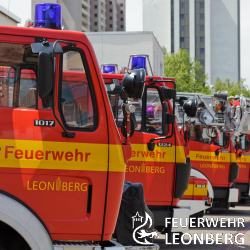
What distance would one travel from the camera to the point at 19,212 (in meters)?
4.54

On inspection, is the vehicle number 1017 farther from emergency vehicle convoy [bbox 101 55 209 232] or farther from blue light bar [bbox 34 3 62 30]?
emergency vehicle convoy [bbox 101 55 209 232]

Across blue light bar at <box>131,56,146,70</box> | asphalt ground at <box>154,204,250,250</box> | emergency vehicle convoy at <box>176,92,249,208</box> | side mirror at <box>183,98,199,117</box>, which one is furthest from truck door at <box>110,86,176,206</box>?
emergency vehicle convoy at <box>176,92,249,208</box>

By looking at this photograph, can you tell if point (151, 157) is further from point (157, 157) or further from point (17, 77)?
point (17, 77)

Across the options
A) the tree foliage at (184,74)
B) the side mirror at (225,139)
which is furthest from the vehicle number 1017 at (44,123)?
the tree foliage at (184,74)

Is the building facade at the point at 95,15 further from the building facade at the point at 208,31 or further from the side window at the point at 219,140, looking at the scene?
the side window at the point at 219,140

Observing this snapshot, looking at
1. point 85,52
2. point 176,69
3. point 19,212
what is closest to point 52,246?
point 19,212

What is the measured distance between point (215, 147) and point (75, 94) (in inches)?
367

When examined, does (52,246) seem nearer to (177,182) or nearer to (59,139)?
(59,139)

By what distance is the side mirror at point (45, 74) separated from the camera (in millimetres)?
4438

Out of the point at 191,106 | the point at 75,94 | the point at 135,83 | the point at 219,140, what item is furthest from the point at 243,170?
the point at 75,94

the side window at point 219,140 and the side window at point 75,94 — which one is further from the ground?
the side window at point 75,94

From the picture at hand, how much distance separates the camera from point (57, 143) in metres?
4.75

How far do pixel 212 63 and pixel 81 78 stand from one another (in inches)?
4190

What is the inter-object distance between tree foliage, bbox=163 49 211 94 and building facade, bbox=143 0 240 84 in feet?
121
